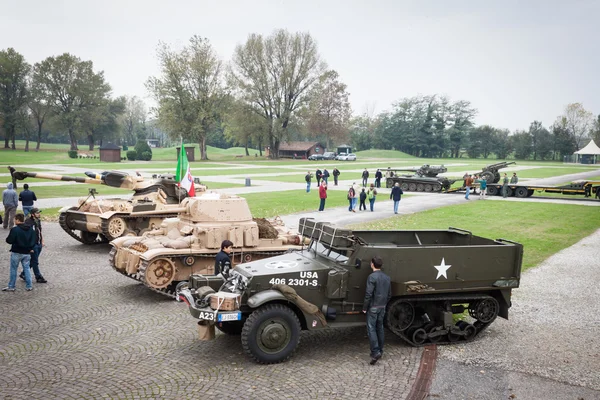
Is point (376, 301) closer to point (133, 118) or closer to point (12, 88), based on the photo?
point (12, 88)

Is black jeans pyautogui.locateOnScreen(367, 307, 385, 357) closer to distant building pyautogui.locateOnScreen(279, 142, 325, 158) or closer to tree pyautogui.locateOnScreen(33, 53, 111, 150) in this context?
distant building pyautogui.locateOnScreen(279, 142, 325, 158)

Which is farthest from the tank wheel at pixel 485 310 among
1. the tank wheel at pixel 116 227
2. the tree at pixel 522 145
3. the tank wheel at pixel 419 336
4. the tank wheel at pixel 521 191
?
the tree at pixel 522 145

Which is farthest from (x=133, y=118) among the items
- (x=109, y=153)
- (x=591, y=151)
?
(x=591, y=151)

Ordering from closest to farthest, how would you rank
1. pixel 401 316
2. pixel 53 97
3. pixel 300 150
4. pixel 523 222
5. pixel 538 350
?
pixel 538 350
pixel 401 316
pixel 523 222
pixel 53 97
pixel 300 150

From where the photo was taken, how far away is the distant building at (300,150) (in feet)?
314

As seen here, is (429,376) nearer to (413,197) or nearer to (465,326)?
(465,326)

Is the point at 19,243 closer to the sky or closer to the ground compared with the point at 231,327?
closer to the sky

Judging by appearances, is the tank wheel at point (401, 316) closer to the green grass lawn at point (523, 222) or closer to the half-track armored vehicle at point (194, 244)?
the half-track armored vehicle at point (194, 244)

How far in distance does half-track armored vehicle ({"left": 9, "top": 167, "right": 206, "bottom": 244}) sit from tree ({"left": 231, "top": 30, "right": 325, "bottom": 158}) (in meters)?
61.9

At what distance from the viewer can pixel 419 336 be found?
9.23m

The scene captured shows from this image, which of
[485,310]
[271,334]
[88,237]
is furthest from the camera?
[88,237]

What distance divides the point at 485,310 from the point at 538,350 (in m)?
1.11

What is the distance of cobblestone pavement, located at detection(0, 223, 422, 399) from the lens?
7.41m

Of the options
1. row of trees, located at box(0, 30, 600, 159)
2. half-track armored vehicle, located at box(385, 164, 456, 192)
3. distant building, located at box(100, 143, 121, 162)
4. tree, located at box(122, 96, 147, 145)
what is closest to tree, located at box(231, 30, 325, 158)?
row of trees, located at box(0, 30, 600, 159)
